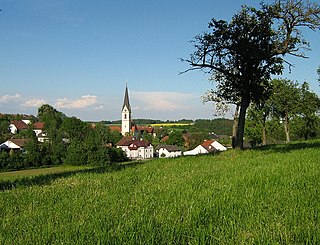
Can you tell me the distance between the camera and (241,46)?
1775cm

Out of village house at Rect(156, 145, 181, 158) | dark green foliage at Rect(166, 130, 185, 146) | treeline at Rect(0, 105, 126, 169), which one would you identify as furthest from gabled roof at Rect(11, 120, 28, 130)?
dark green foliage at Rect(166, 130, 185, 146)

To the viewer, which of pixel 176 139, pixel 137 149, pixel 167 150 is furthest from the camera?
pixel 176 139

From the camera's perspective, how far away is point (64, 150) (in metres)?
89.1

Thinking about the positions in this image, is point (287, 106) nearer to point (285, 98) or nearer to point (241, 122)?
point (285, 98)

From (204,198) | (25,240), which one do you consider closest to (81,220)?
(25,240)

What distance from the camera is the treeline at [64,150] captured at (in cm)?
5887

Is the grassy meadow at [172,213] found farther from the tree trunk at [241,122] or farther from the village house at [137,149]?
the village house at [137,149]

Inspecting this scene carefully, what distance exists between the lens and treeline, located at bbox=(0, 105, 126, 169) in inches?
2318

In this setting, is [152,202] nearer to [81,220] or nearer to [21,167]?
[81,220]

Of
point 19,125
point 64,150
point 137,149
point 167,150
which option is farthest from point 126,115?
point 64,150

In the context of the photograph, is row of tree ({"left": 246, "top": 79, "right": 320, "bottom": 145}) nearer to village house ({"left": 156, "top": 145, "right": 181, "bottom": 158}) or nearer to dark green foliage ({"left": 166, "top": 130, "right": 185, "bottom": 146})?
village house ({"left": 156, "top": 145, "right": 181, "bottom": 158})

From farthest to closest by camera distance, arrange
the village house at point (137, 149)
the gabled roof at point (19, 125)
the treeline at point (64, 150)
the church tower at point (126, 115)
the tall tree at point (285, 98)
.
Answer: the church tower at point (126, 115), the gabled roof at point (19, 125), the village house at point (137, 149), the treeline at point (64, 150), the tall tree at point (285, 98)

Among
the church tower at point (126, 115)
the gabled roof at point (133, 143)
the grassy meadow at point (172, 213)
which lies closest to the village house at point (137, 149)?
the gabled roof at point (133, 143)

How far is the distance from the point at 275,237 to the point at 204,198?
189cm
